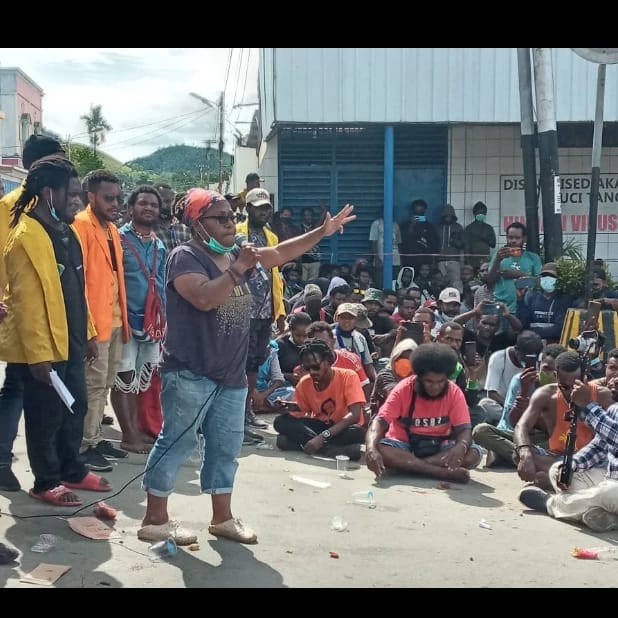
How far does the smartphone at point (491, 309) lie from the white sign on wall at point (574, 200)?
173 inches

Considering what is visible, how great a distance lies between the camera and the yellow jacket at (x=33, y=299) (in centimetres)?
461

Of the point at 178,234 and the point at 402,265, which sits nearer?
the point at 178,234

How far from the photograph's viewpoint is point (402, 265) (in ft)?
43.5

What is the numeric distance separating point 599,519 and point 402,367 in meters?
2.63

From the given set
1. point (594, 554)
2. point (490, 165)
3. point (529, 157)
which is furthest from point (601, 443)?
point (490, 165)

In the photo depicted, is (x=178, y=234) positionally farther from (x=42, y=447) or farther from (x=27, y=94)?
(x=27, y=94)

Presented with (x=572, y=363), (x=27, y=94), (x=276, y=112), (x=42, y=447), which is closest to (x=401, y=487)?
(x=572, y=363)

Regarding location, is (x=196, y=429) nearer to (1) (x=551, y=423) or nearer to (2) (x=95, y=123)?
(1) (x=551, y=423)

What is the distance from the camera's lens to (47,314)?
465 cm

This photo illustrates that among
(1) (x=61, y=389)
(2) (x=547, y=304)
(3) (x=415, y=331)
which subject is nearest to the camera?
(1) (x=61, y=389)

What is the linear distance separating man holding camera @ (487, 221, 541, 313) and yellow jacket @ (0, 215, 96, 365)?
6.38 metres

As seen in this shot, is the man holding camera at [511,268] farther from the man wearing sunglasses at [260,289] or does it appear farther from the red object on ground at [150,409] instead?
the red object on ground at [150,409]

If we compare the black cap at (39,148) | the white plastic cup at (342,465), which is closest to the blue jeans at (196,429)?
the black cap at (39,148)

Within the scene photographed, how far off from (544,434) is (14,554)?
13.5 feet
